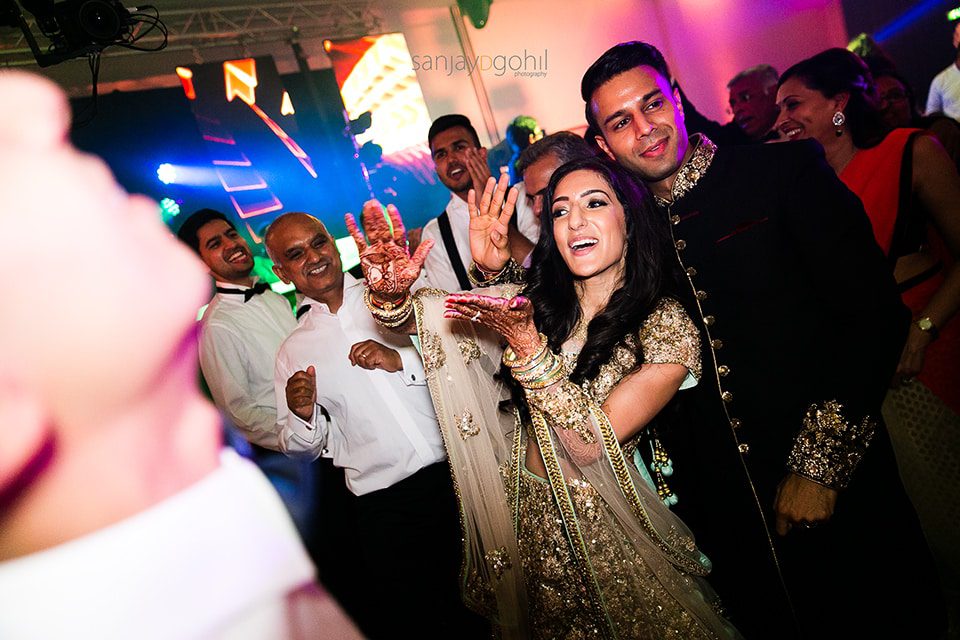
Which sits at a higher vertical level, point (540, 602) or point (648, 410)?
point (648, 410)

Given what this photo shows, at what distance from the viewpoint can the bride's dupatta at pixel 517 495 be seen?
1.47 metres

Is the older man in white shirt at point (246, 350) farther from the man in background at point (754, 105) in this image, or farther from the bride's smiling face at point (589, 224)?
the man in background at point (754, 105)

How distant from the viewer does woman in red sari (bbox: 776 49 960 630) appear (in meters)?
2.00

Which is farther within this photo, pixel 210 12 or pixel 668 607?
pixel 210 12

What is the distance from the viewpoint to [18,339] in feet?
2.26

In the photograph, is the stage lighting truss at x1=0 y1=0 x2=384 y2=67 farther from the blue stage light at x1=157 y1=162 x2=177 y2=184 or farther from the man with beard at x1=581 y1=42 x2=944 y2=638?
the man with beard at x1=581 y1=42 x2=944 y2=638

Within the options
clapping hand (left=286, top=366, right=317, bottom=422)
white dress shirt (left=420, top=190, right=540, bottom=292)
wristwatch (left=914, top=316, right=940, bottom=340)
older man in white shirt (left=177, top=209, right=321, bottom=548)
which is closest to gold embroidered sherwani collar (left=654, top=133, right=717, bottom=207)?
wristwatch (left=914, top=316, right=940, bottom=340)

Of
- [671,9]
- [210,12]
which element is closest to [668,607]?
[210,12]

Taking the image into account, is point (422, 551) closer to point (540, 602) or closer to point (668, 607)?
point (540, 602)

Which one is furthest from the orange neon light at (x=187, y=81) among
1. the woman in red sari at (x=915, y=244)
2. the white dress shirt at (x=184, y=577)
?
the white dress shirt at (x=184, y=577)

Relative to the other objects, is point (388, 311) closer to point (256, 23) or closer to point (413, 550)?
point (413, 550)

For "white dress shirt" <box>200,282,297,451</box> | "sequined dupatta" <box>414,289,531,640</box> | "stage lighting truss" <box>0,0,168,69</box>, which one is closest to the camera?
"sequined dupatta" <box>414,289,531,640</box>

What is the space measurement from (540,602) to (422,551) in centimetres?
110

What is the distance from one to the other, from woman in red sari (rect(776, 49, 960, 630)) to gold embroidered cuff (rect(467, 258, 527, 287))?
4.17 ft
